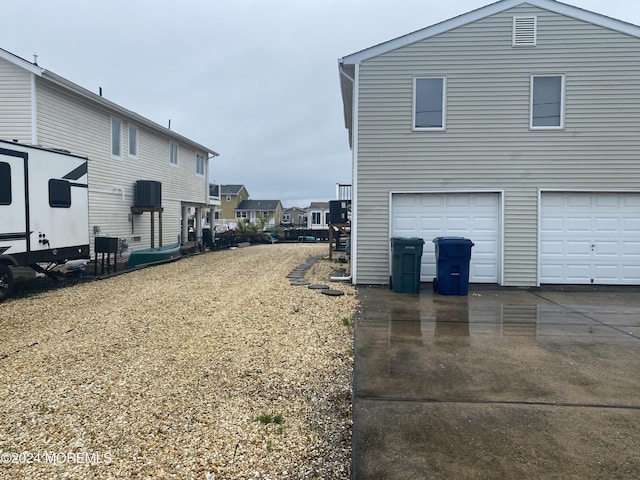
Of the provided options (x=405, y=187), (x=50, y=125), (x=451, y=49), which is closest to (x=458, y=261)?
(x=405, y=187)

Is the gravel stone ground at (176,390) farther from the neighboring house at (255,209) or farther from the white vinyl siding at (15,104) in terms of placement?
the neighboring house at (255,209)

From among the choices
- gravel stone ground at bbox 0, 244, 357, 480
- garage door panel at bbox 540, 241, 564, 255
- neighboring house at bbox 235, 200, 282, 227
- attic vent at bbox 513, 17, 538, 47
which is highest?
attic vent at bbox 513, 17, 538, 47

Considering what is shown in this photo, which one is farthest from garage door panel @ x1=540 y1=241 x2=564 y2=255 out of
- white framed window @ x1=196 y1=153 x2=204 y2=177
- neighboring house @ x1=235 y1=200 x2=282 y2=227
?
neighboring house @ x1=235 y1=200 x2=282 y2=227

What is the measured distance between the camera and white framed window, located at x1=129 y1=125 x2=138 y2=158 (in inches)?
600

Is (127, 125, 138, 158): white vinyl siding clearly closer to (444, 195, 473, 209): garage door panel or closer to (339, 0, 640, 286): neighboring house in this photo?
(339, 0, 640, 286): neighboring house

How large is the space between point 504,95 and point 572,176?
242 cm

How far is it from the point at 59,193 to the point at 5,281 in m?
2.28

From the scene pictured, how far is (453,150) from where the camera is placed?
945cm

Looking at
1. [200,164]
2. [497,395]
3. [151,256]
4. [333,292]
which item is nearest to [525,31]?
[333,292]

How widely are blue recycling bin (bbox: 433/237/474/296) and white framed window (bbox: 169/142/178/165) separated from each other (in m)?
14.1

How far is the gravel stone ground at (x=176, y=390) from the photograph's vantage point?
271cm

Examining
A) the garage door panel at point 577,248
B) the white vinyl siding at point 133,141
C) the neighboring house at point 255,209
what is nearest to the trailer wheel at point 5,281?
the white vinyl siding at point 133,141

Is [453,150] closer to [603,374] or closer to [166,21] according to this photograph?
[603,374]

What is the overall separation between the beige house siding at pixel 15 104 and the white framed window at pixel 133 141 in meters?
4.48
